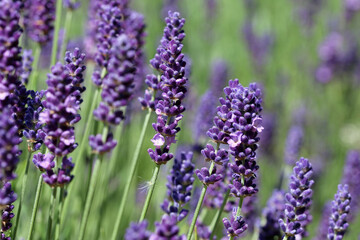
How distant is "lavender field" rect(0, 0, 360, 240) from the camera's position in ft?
5.17

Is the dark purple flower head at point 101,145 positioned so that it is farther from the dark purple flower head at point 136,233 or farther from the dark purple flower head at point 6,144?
the dark purple flower head at point 136,233

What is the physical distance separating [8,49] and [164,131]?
61 centimetres

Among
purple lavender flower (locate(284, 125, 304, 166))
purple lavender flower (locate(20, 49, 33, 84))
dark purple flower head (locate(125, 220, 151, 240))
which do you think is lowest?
dark purple flower head (locate(125, 220, 151, 240))

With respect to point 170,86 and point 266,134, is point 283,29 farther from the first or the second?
point 170,86

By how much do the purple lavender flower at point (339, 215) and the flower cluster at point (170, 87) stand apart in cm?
72

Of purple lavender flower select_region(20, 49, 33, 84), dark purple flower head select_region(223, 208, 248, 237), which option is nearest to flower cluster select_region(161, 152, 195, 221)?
dark purple flower head select_region(223, 208, 248, 237)

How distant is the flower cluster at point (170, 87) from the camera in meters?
1.76

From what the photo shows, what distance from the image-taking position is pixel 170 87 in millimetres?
1782

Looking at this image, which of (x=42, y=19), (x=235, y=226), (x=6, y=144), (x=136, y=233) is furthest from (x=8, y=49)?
(x=42, y=19)

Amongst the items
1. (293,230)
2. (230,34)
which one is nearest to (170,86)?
(293,230)

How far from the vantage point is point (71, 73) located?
174 cm

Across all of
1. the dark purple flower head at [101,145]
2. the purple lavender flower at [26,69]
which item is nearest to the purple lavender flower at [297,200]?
the dark purple flower head at [101,145]

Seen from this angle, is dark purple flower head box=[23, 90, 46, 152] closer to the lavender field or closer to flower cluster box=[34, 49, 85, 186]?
the lavender field

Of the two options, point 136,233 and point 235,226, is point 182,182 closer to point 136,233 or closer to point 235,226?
point 235,226
